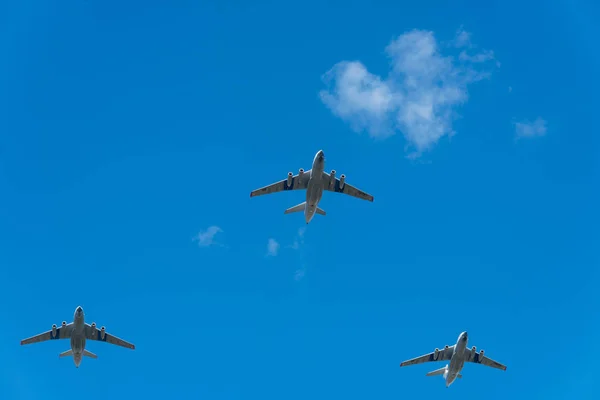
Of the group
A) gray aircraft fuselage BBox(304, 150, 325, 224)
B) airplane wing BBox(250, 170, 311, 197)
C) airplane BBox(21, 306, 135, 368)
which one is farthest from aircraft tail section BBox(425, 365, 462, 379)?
airplane BBox(21, 306, 135, 368)

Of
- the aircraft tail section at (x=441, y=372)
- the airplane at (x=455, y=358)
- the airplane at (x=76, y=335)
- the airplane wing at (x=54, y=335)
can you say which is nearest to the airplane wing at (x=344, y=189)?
the airplane at (x=455, y=358)

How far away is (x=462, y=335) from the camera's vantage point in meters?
96.9

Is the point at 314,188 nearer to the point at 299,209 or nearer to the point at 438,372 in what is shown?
the point at 299,209

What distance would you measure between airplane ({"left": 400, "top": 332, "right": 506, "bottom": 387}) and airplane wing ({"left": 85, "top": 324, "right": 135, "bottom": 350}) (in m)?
40.5

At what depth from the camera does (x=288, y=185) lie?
314 feet

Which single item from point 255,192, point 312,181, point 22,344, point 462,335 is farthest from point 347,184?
point 22,344

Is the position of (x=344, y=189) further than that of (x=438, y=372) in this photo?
No

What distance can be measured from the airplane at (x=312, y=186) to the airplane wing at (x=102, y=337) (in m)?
27.0

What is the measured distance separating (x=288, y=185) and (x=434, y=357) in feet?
107

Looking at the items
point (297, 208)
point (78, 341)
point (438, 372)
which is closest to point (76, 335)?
point (78, 341)

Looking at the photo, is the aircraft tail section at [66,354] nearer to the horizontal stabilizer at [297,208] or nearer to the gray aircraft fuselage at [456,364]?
the horizontal stabilizer at [297,208]

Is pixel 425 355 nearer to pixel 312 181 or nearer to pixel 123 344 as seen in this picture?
pixel 312 181

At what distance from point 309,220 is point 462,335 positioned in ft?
82.1

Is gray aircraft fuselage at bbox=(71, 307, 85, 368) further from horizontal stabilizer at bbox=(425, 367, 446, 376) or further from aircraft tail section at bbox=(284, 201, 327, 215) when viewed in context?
horizontal stabilizer at bbox=(425, 367, 446, 376)
